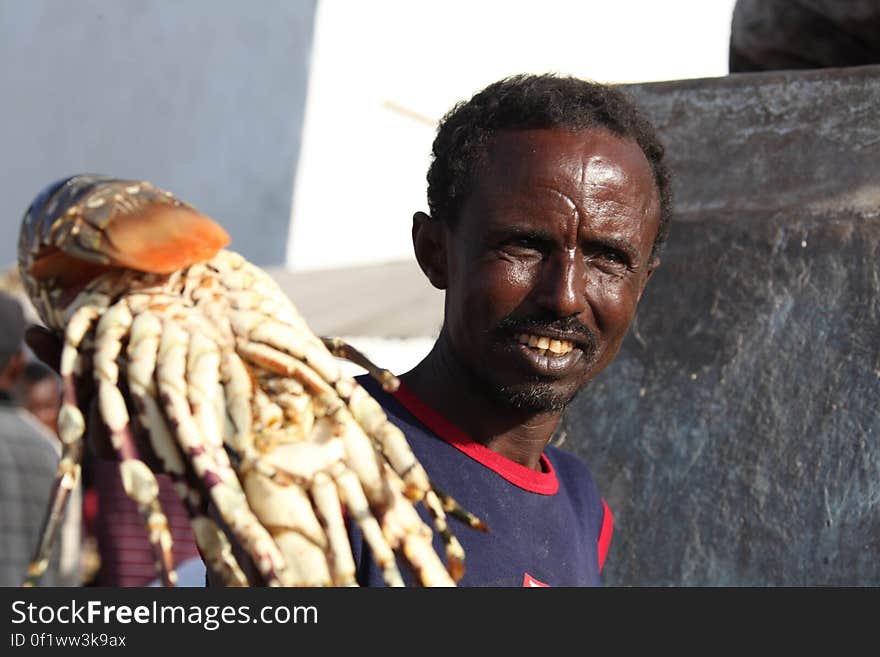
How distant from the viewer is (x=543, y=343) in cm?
203

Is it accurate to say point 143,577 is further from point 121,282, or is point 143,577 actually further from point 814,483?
point 121,282

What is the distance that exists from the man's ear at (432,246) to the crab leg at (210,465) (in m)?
0.85

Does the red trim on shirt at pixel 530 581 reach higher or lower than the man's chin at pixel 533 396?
lower

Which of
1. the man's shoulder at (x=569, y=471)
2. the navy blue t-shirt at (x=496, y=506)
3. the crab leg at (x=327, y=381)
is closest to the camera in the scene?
the crab leg at (x=327, y=381)

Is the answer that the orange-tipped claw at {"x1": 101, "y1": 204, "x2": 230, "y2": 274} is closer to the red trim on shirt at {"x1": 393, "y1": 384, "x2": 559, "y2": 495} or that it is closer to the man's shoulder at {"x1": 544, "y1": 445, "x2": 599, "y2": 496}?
the red trim on shirt at {"x1": 393, "y1": 384, "x2": 559, "y2": 495}

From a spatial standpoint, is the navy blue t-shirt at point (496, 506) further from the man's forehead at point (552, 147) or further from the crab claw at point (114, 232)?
the crab claw at point (114, 232)

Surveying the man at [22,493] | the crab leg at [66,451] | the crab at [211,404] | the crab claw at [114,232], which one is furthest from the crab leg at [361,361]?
the man at [22,493]

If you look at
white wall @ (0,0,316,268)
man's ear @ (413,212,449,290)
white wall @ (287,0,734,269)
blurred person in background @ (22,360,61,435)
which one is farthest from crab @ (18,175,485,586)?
white wall @ (0,0,316,268)

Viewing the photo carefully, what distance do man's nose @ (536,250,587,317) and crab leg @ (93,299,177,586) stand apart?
746 mm

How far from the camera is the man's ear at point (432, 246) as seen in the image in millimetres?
2244
